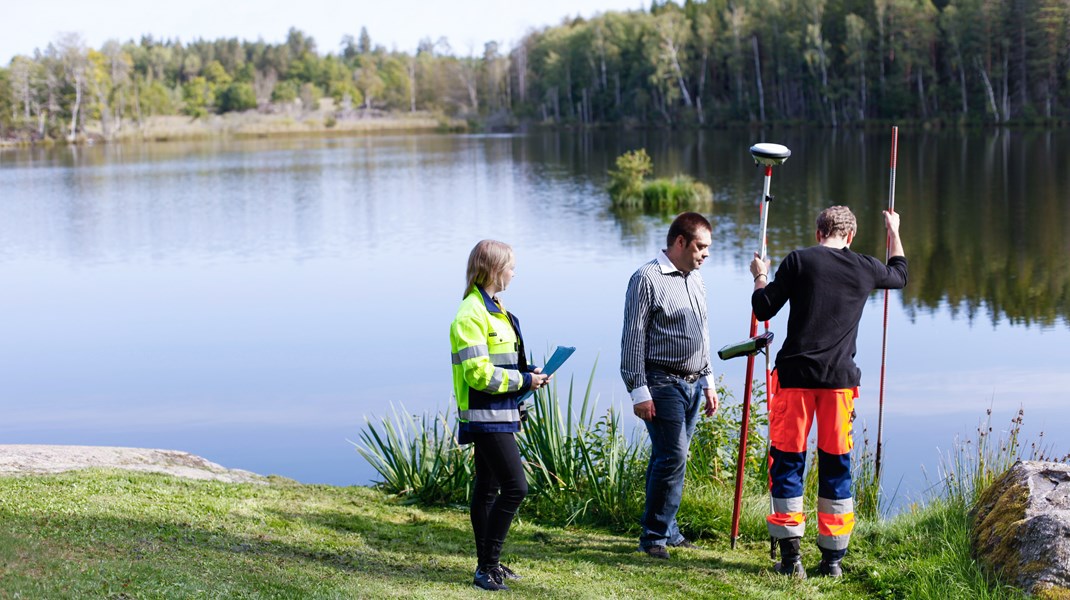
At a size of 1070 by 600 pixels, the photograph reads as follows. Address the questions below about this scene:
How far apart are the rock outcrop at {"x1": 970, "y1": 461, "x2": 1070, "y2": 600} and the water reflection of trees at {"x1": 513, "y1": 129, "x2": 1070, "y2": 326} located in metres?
10.9

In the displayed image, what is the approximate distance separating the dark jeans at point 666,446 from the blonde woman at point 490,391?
825mm

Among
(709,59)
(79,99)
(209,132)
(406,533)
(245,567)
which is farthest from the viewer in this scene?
(209,132)

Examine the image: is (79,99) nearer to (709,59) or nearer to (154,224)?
(709,59)

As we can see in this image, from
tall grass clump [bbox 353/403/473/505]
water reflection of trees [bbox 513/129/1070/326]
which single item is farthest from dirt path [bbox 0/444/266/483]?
water reflection of trees [bbox 513/129/1070/326]

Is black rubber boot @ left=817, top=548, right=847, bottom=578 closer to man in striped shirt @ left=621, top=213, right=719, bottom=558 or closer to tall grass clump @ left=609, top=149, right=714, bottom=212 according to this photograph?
man in striped shirt @ left=621, top=213, right=719, bottom=558

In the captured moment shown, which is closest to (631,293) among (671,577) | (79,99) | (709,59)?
(671,577)

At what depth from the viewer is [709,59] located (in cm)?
8762

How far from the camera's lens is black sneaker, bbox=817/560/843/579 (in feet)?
17.8

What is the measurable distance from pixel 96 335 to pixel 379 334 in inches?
179

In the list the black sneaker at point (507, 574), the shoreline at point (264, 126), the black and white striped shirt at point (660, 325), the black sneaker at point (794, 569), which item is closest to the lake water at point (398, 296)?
the black sneaker at point (794, 569)

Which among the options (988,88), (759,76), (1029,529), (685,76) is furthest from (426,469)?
(685,76)

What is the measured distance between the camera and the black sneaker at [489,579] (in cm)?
498

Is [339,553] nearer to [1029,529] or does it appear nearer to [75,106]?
[1029,529]

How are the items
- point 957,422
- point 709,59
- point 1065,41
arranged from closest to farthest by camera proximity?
point 957,422 < point 1065,41 < point 709,59
